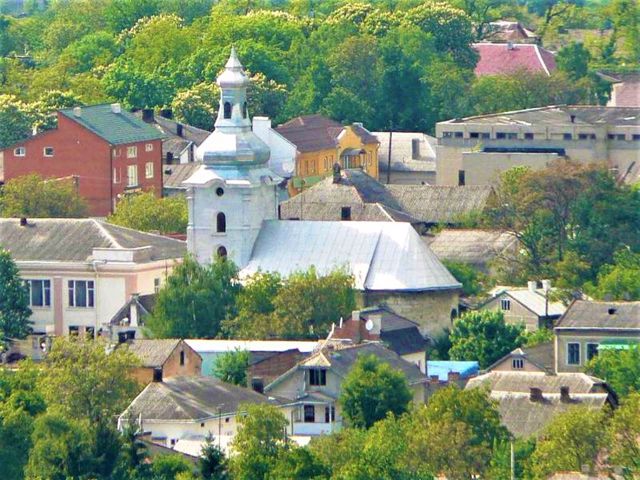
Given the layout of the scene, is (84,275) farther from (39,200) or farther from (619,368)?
(619,368)

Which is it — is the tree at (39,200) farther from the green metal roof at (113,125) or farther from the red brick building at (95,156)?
the green metal roof at (113,125)

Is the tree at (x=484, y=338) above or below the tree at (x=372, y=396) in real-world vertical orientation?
below

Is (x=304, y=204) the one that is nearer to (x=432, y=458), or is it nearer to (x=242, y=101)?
(x=242, y=101)

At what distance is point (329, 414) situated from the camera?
176ft

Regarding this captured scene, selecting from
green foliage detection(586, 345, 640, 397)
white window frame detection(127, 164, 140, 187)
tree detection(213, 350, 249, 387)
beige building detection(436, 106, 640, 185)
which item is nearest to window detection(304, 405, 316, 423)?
tree detection(213, 350, 249, 387)

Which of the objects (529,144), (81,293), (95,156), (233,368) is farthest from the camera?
(529,144)

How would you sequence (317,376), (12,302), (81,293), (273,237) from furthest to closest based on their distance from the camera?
(273,237)
(81,293)
(12,302)
(317,376)

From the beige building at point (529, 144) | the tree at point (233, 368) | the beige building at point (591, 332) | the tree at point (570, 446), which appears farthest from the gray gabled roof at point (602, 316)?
the beige building at point (529, 144)

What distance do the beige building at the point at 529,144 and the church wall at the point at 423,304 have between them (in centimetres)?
1991

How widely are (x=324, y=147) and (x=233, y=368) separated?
3449 centimetres

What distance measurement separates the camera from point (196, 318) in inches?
2445

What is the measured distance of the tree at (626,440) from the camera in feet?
152

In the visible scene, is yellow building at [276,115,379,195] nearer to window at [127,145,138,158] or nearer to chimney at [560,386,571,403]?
window at [127,145,138,158]

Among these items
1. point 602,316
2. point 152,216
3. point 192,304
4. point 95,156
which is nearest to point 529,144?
point 95,156
